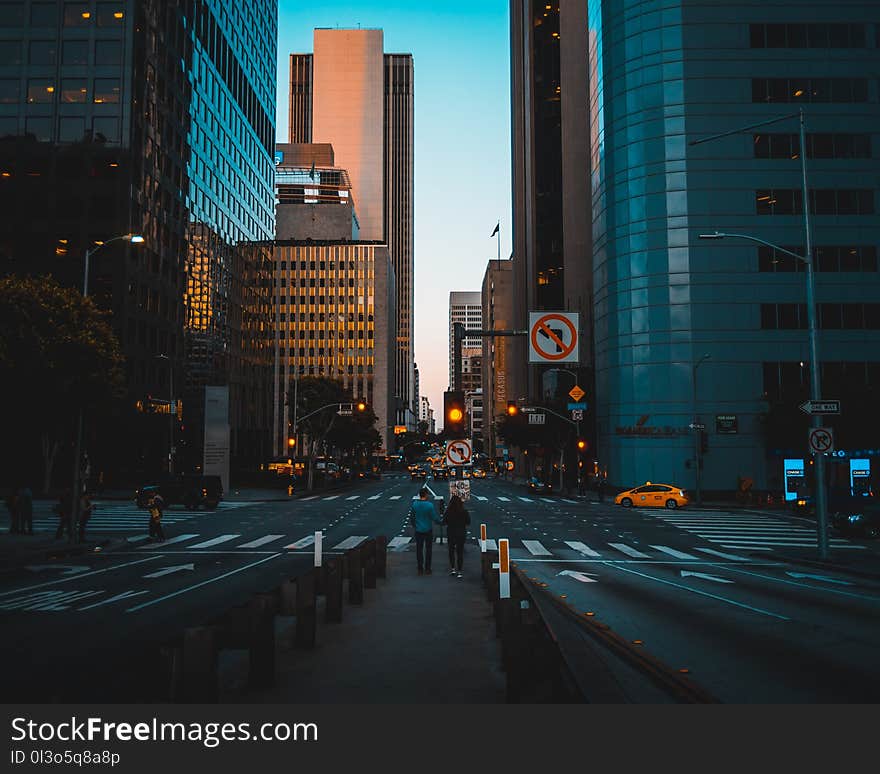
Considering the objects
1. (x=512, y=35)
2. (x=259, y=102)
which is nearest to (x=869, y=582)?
(x=259, y=102)

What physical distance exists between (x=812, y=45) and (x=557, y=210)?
51.6 metres

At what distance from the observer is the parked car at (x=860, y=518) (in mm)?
28203

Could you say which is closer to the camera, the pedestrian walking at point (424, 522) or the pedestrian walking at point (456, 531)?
the pedestrian walking at point (424, 522)

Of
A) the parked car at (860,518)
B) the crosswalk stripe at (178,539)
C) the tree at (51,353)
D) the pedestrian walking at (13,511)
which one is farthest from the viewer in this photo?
the parked car at (860,518)

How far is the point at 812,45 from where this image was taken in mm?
55500

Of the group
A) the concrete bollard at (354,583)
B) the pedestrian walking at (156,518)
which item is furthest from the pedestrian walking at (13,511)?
the concrete bollard at (354,583)

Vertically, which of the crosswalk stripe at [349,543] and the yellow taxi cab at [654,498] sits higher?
the crosswalk stripe at [349,543]

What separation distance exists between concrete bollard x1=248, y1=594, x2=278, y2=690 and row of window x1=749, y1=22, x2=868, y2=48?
62251 millimetres

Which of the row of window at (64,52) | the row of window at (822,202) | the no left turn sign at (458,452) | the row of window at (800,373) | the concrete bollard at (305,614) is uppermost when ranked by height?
the row of window at (64,52)

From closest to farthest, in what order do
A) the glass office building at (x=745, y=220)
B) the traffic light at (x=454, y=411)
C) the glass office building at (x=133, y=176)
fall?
the traffic light at (x=454, y=411), the glass office building at (x=745, y=220), the glass office building at (x=133, y=176)

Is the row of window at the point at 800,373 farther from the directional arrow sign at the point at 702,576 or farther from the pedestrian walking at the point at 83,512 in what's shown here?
the pedestrian walking at the point at 83,512

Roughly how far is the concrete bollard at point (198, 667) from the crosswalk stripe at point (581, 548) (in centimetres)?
1803

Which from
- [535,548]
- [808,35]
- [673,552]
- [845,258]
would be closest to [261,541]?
[535,548]

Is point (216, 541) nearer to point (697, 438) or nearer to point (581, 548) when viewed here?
point (581, 548)
